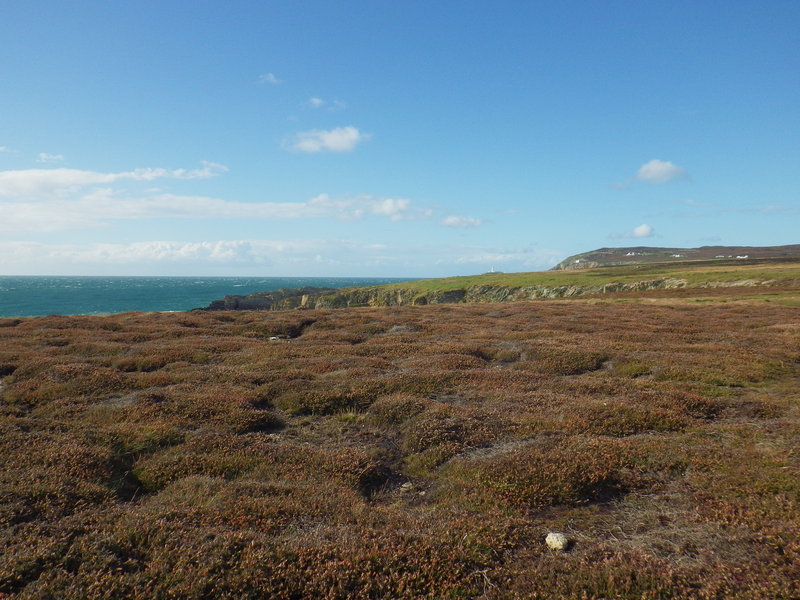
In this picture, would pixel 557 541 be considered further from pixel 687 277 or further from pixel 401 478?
pixel 687 277

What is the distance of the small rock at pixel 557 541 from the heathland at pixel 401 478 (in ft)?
0.34

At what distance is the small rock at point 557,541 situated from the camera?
633 centimetres

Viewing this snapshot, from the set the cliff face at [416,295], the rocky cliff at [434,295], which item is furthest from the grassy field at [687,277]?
the cliff face at [416,295]

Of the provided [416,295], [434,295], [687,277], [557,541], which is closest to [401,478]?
[557,541]

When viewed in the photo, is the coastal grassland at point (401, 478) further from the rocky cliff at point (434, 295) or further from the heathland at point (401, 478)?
the rocky cliff at point (434, 295)

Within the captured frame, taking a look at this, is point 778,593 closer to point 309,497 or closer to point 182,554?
point 309,497

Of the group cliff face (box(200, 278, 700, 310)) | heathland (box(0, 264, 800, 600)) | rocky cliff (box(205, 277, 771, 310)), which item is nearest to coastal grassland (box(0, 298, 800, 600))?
heathland (box(0, 264, 800, 600))

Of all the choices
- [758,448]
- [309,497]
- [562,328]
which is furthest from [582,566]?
[562,328]

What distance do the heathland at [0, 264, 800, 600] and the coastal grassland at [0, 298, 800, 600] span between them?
44 mm

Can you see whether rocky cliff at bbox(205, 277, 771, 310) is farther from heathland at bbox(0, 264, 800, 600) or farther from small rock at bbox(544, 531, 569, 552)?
small rock at bbox(544, 531, 569, 552)

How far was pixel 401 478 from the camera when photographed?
9.29 m

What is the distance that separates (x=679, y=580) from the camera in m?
5.40

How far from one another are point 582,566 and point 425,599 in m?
2.17

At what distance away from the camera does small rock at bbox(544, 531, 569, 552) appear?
6328mm
